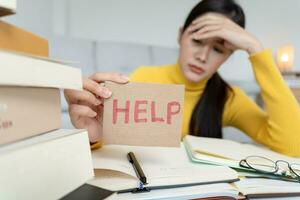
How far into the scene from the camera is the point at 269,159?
0.54 metres

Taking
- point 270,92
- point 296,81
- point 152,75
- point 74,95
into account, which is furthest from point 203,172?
point 296,81

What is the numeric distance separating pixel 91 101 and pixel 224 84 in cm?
62

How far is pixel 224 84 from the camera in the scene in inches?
38.6

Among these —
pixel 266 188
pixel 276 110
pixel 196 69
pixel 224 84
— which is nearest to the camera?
pixel 266 188

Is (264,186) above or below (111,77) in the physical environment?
below

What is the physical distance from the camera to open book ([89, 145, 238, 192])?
14.1 inches

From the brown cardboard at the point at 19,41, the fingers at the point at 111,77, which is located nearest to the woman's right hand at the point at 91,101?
the fingers at the point at 111,77

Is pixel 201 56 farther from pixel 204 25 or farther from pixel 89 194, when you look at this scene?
pixel 89 194

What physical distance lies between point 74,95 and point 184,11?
206 centimetres

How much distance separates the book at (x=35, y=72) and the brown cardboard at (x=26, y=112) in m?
0.02

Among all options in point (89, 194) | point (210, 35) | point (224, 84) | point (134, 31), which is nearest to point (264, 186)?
point (89, 194)

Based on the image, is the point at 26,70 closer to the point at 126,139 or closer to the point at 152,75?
the point at 126,139

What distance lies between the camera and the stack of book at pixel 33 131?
0.78 feet

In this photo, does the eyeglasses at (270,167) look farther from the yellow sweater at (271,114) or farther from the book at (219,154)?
the yellow sweater at (271,114)
